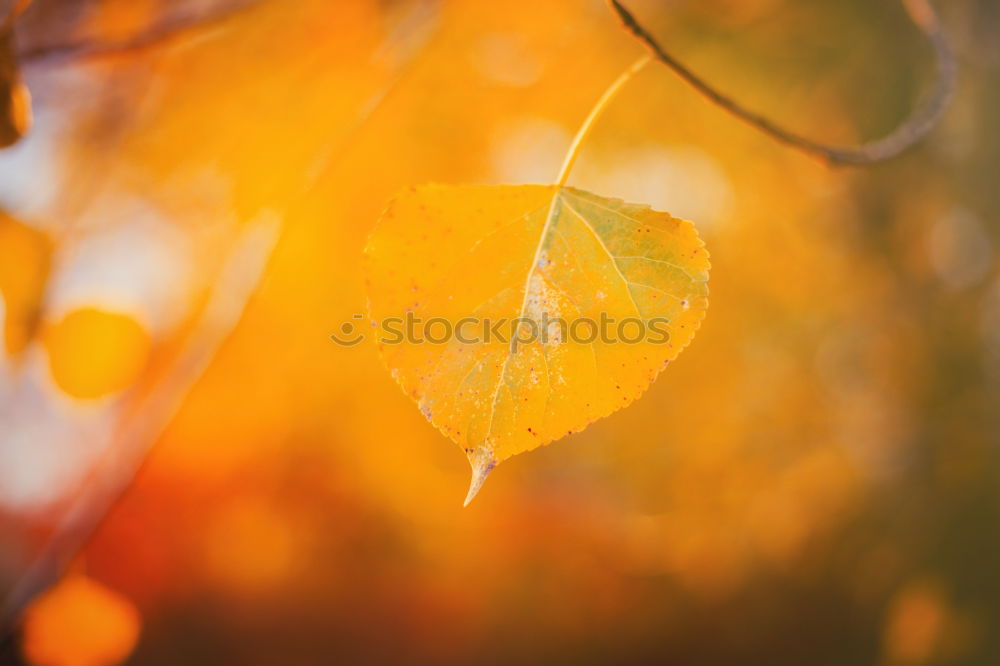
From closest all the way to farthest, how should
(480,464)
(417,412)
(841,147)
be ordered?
(480,464) < (841,147) < (417,412)

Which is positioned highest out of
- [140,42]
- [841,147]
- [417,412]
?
[140,42]

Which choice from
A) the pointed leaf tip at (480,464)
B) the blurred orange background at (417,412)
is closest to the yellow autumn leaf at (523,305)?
the pointed leaf tip at (480,464)

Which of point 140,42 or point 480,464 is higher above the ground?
point 140,42

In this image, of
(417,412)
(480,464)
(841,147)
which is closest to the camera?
(480,464)

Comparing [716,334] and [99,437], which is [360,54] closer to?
[99,437]

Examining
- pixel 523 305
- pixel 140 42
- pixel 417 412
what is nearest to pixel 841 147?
pixel 523 305

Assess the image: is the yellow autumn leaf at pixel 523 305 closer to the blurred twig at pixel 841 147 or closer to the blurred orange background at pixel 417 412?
the blurred twig at pixel 841 147

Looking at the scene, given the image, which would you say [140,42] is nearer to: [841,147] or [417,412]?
[841,147]
